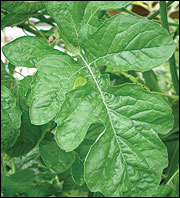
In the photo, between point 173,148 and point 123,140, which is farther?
point 173,148

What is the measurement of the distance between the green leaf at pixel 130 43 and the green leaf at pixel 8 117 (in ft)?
0.47

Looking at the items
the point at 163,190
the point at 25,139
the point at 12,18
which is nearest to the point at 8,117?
the point at 25,139

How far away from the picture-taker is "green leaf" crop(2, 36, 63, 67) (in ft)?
1.28

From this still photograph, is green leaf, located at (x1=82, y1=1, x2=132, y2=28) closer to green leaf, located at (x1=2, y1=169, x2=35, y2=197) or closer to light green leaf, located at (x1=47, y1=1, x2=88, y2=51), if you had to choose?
light green leaf, located at (x1=47, y1=1, x2=88, y2=51)

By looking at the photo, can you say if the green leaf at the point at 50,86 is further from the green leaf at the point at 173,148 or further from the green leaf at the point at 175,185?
the green leaf at the point at 173,148

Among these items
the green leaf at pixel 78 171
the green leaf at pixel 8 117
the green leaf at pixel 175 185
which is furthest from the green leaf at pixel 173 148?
the green leaf at pixel 8 117

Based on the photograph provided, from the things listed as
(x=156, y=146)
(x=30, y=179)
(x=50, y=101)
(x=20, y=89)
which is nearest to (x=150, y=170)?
(x=156, y=146)

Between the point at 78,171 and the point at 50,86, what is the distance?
200 millimetres

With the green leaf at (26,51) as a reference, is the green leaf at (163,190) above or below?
below

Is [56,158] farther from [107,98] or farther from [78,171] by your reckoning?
[107,98]

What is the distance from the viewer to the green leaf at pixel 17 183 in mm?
636

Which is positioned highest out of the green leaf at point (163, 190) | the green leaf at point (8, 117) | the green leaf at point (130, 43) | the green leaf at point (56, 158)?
the green leaf at point (130, 43)

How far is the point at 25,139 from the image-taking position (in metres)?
0.50

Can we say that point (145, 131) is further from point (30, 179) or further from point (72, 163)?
point (30, 179)
